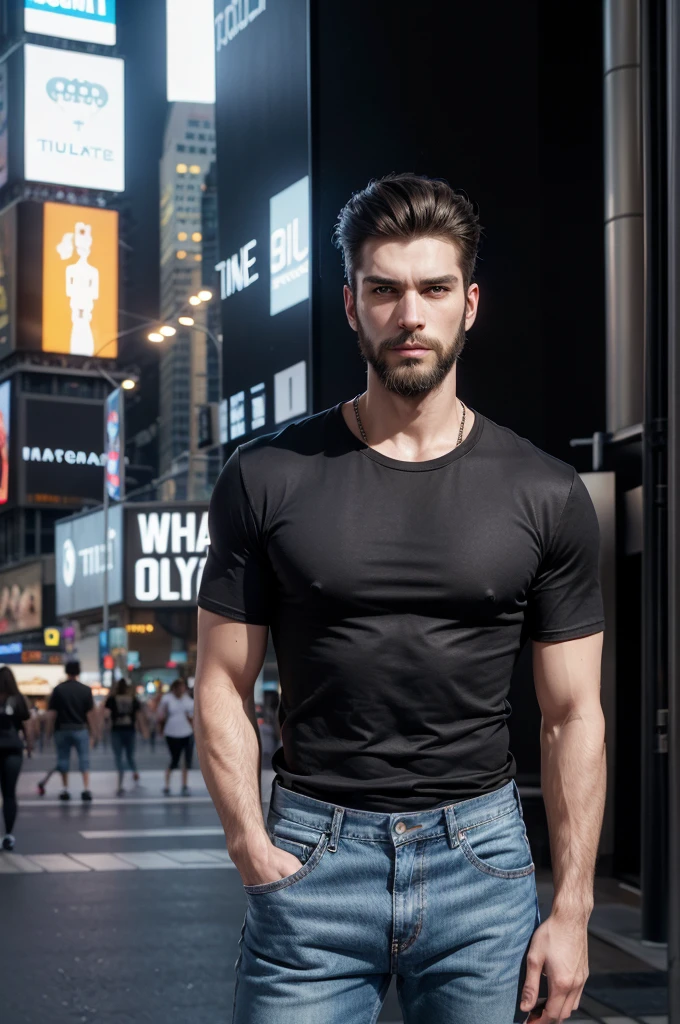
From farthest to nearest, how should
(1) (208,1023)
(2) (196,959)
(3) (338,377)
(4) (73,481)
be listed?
(4) (73,481)
(3) (338,377)
(2) (196,959)
(1) (208,1023)

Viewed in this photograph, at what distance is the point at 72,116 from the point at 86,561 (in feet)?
164

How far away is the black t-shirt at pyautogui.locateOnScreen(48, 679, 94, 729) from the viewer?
18391 millimetres

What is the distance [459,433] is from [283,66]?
32.3 feet

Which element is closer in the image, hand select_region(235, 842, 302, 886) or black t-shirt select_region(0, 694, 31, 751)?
hand select_region(235, 842, 302, 886)

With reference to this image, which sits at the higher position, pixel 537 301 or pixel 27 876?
pixel 537 301

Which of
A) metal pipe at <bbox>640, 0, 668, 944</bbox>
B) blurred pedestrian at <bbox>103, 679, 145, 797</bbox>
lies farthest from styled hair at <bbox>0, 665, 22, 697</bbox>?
metal pipe at <bbox>640, 0, 668, 944</bbox>

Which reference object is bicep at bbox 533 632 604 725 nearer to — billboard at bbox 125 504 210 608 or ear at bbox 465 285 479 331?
ear at bbox 465 285 479 331

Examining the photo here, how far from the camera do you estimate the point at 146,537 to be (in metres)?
43.3

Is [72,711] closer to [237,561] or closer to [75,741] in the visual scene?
[75,741]

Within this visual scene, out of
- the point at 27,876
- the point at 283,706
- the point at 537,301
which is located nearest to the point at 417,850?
the point at 283,706

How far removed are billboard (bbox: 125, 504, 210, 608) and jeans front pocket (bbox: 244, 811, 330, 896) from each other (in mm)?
40017

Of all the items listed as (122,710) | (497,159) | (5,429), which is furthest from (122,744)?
(5,429)

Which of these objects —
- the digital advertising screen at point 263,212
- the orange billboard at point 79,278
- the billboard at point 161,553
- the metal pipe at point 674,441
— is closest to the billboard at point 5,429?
the orange billboard at point 79,278

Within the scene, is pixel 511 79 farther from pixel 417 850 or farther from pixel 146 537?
pixel 146 537
